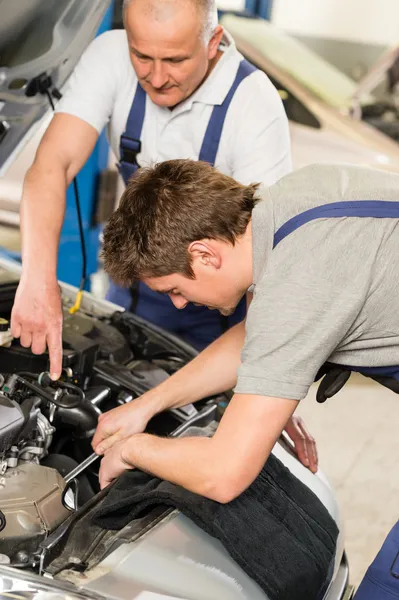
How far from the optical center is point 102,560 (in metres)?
1.38

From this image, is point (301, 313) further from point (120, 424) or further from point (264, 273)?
point (120, 424)

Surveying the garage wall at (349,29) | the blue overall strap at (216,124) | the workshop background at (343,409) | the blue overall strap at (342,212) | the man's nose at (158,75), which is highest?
the blue overall strap at (342,212)

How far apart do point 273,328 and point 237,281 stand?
0.58 ft

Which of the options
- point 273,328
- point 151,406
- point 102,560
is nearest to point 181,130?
point 151,406

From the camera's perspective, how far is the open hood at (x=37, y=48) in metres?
2.12

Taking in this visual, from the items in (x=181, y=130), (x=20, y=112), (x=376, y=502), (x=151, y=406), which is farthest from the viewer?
(x=376, y=502)

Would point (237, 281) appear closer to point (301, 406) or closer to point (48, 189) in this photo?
point (48, 189)

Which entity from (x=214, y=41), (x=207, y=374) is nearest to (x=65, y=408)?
(x=207, y=374)

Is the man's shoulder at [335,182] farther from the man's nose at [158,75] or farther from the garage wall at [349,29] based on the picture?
the garage wall at [349,29]

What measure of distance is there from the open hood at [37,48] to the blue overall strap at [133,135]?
25 cm

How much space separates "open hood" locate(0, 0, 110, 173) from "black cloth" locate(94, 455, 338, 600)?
46.5 inches

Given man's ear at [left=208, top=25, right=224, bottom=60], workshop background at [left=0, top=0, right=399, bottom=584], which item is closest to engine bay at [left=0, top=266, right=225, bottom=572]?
workshop background at [left=0, top=0, right=399, bottom=584]

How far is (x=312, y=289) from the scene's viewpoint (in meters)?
1.27

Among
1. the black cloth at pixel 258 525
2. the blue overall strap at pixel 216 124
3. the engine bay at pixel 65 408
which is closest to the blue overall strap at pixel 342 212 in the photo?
the black cloth at pixel 258 525
